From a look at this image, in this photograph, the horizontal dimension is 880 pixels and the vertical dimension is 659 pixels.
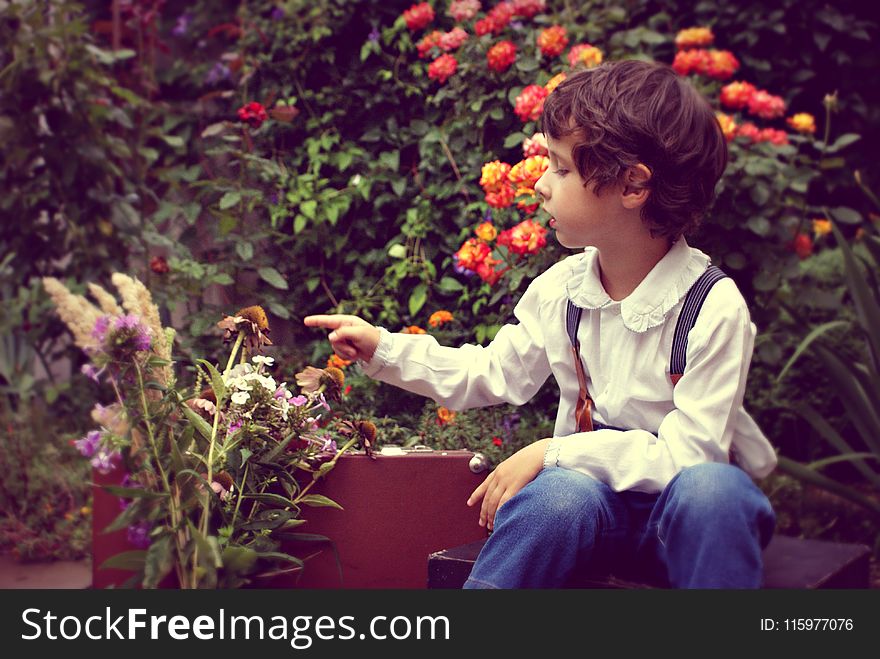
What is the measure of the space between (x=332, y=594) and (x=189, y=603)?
0.18 metres

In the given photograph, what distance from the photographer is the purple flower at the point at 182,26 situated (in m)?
3.82

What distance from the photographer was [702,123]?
1414 mm

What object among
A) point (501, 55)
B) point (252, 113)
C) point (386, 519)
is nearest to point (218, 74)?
point (252, 113)

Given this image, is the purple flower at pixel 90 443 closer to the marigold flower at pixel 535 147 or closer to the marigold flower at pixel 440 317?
the marigold flower at pixel 440 317

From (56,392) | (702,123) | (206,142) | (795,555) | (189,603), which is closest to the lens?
(189,603)

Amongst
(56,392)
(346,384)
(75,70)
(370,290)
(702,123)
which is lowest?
(56,392)

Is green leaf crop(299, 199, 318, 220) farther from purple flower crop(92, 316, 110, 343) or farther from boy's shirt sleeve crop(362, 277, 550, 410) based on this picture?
purple flower crop(92, 316, 110, 343)

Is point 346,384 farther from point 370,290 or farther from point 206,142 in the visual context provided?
point 206,142

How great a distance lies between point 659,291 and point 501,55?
107 cm

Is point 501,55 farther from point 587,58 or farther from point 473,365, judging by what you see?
point 473,365

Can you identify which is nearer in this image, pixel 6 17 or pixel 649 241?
pixel 649 241

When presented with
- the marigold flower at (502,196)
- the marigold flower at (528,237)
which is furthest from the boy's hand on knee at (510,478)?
the marigold flower at (502,196)

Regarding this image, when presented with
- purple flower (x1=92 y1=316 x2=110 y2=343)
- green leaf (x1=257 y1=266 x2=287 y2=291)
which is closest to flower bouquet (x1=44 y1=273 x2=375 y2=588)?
purple flower (x1=92 y1=316 x2=110 y2=343)

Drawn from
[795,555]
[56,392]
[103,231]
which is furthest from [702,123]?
[56,392]
